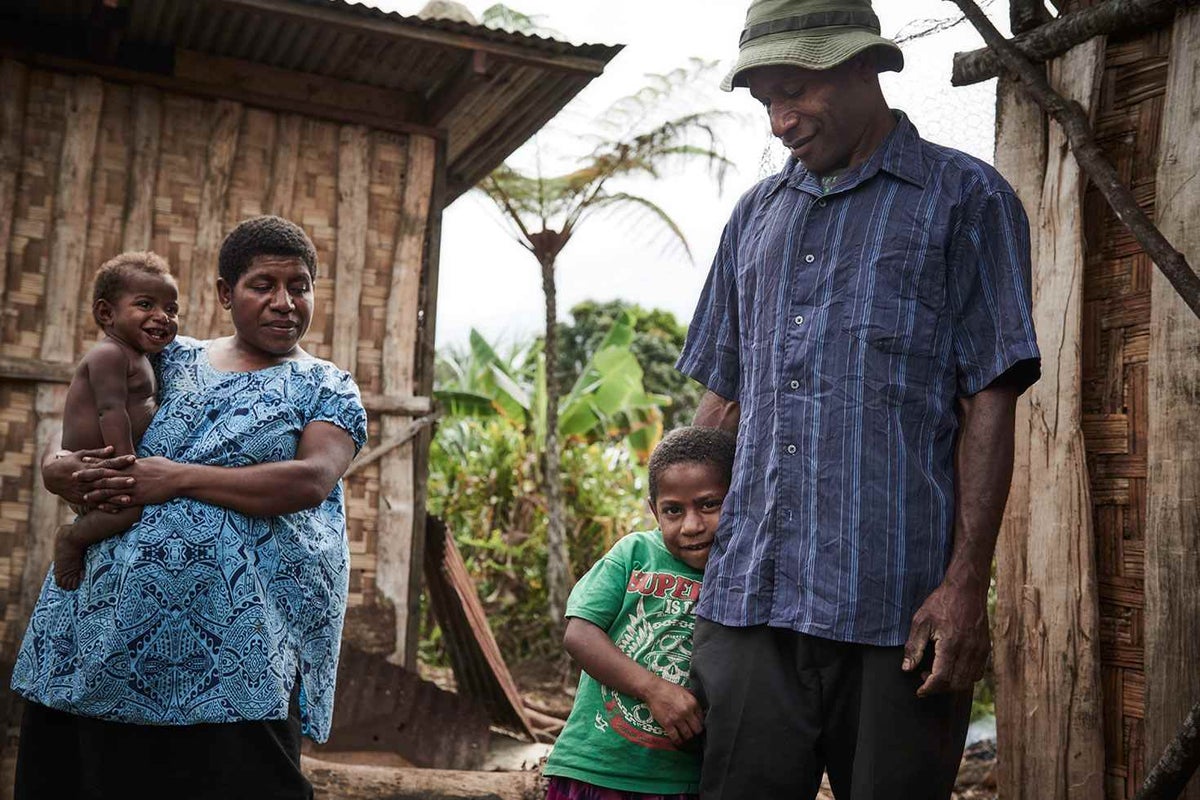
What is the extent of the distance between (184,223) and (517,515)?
16.7 feet

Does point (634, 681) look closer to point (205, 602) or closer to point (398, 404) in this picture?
point (205, 602)

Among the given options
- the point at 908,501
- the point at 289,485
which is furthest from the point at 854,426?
the point at 289,485

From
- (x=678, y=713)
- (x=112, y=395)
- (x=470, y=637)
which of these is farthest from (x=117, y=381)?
(x=470, y=637)

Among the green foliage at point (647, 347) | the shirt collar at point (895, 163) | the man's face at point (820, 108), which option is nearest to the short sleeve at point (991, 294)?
the shirt collar at point (895, 163)

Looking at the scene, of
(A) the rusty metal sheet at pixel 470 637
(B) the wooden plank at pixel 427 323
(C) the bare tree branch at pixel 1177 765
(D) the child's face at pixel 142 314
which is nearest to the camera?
(D) the child's face at pixel 142 314

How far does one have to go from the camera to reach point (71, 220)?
551 centimetres

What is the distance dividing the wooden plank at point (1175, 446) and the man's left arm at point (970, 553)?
3.80 ft

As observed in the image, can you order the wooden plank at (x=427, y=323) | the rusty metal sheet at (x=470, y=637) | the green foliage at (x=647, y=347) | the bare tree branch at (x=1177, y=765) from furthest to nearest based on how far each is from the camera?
the green foliage at (x=647, y=347) → the rusty metal sheet at (x=470, y=637) → the wooden plank at (x=427, y=323) → the bare tree branch at (x=1177, y=765)

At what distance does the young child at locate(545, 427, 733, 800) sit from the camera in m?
2.24

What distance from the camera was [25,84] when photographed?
548cm

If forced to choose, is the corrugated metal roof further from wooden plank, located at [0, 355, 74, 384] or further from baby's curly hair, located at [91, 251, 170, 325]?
baby's curly hair, located at [91, 251, 170, 325]

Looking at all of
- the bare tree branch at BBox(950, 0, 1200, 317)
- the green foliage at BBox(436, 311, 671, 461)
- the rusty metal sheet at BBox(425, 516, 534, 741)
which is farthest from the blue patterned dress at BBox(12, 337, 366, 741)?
the green foliage at BBox(436, 311, 671, 461)

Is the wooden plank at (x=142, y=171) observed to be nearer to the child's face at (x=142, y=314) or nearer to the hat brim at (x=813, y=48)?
the child's face at (x=142, y=314)

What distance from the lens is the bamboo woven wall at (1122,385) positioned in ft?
10.1
